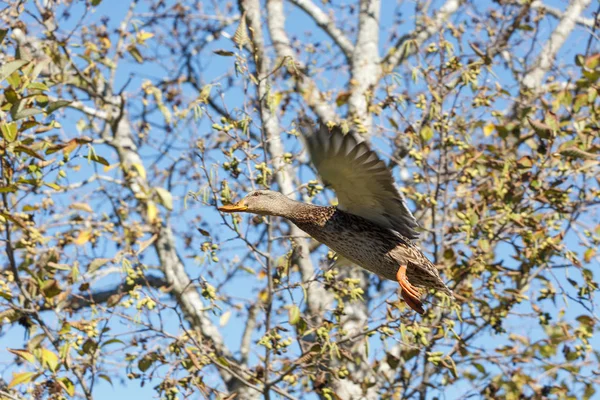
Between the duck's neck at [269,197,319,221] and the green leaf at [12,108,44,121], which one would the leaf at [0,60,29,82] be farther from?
the duck's neck at [269,197,319,221]

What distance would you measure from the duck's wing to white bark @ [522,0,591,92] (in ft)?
11.6

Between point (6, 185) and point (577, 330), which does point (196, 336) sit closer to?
point (6, 185)

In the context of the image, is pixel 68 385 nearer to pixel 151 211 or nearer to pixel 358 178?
pixel 151 211

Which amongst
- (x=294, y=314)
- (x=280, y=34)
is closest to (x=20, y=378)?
(x=294, y=314)

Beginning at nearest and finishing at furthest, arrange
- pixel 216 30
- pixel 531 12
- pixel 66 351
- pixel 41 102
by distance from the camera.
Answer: pixel 66 351 < pixel 41 102 < pixel 531 12 < pixel 216 30

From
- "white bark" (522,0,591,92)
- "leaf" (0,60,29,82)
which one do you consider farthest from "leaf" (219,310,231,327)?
"white bark" (522,0,591,92)

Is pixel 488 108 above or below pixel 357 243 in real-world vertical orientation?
above

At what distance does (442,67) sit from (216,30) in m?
3.36

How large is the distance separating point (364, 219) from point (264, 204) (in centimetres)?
52

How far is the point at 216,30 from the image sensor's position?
8195 millimetres

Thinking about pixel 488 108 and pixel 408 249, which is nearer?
pixel 408 249

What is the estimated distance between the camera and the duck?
4141 mm

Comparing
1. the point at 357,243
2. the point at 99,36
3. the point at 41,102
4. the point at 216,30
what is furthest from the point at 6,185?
the point at 216,30

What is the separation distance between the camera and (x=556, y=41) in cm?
798
